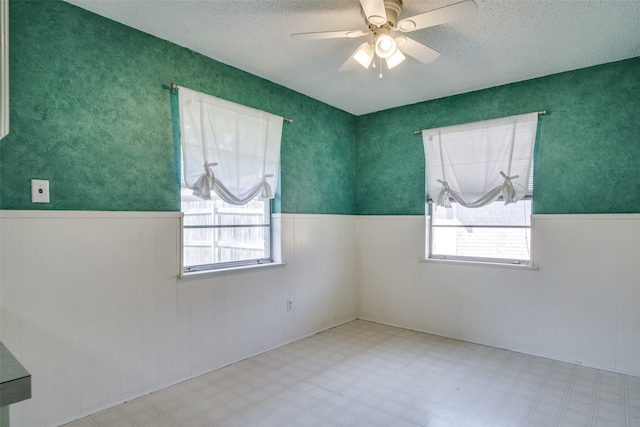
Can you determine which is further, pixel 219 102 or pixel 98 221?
pixel 219 102

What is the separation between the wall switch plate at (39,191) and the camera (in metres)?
2.12

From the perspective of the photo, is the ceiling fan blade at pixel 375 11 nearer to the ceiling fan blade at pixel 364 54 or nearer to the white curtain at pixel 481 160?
the ceiling fan blade at pixel 364 54

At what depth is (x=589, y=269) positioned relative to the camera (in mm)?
3109

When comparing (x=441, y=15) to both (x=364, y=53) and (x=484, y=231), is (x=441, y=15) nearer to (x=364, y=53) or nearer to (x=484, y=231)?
(x=364, y=53)

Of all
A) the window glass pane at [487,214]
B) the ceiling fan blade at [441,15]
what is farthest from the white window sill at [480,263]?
the ceiling fan blade at [441,15]

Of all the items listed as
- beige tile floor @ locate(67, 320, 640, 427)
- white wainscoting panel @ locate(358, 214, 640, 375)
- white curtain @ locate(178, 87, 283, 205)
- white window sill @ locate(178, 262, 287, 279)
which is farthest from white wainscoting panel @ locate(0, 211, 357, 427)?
white wainscoting panel @ locate(358, 214, 640, 375)

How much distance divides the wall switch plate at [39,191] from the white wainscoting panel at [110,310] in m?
0.08

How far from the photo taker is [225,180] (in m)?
3.02

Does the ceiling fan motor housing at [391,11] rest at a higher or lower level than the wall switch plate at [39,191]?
higher

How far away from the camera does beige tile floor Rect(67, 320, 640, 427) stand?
229cm

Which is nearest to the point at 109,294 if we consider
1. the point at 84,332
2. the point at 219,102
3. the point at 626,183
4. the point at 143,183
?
the point at 84,332

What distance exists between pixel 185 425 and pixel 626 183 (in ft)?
11.8

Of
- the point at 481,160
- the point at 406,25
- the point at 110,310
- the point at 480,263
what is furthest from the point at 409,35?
the point at 110,310

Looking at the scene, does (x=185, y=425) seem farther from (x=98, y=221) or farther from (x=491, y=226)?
(x=491, y=226)
